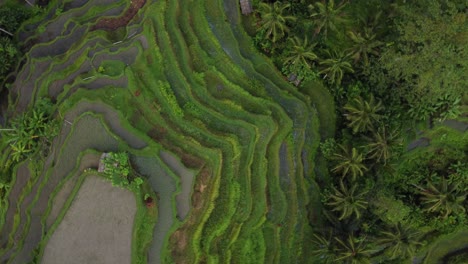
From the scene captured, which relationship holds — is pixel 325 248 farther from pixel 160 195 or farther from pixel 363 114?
pixel 160 195

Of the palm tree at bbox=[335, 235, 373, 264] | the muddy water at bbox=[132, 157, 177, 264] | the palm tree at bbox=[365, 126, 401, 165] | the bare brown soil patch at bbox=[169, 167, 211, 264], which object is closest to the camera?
the muddy water at bbox=[132, 157, 177, 264]

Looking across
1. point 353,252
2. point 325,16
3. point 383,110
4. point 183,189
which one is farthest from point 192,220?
point 325,16

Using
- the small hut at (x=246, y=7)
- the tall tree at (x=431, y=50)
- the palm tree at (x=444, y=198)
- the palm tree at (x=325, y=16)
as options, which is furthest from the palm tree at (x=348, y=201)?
the small hut at (x=246, y=7)

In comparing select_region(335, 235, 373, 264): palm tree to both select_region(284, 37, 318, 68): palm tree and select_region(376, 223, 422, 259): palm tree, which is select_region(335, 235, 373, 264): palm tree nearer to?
select_region(376, 223, 422, 259): palm tree

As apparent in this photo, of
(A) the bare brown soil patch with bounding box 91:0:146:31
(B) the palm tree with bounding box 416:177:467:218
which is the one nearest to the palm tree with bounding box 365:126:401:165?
(B) the palm tree with bounding box 416:177:467:218

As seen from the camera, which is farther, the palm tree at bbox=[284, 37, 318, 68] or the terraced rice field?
the palm tree at bbox=[284, 37, 318, 68]

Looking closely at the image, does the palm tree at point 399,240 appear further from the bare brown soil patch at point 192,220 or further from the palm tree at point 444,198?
the bare brown soil patch at point 192,220

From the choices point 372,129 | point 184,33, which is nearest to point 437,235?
point 372,129
